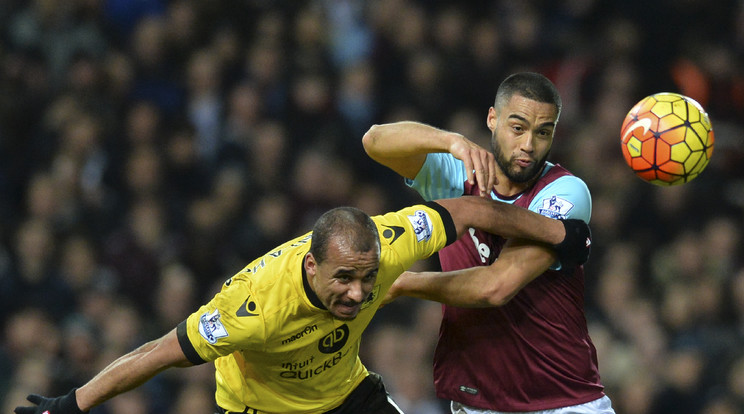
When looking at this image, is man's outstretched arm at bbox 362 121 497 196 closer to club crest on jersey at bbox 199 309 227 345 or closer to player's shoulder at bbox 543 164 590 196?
player's shoulder at bbox 543 164 590 196

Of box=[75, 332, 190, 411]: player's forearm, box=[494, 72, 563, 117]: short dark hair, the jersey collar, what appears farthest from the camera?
box=[494, 72, 563, 117]: short dark hair

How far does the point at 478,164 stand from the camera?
421 centimetres

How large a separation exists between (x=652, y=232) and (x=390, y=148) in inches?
179

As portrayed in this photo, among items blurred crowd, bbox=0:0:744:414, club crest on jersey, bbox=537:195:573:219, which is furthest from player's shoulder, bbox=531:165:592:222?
blurred crowd, bbox=0:0:744:414

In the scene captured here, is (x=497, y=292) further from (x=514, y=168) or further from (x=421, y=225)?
(x=514, y=168)

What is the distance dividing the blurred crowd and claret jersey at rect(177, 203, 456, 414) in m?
2.71

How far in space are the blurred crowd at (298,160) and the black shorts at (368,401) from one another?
2.52 m

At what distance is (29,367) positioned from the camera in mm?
7266

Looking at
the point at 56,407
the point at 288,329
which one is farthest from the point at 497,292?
the point at 56,407

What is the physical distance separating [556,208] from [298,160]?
4.52m

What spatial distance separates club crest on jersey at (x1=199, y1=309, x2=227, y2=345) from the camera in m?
4.02

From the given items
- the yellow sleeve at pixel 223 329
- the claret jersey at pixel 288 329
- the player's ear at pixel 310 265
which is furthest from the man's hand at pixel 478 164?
the yellow sleeve at pixel 223 329

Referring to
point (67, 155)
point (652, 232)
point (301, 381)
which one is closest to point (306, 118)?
point (67, 155)

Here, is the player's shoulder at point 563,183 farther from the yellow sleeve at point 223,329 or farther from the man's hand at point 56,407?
the man's hand at point 56,407
